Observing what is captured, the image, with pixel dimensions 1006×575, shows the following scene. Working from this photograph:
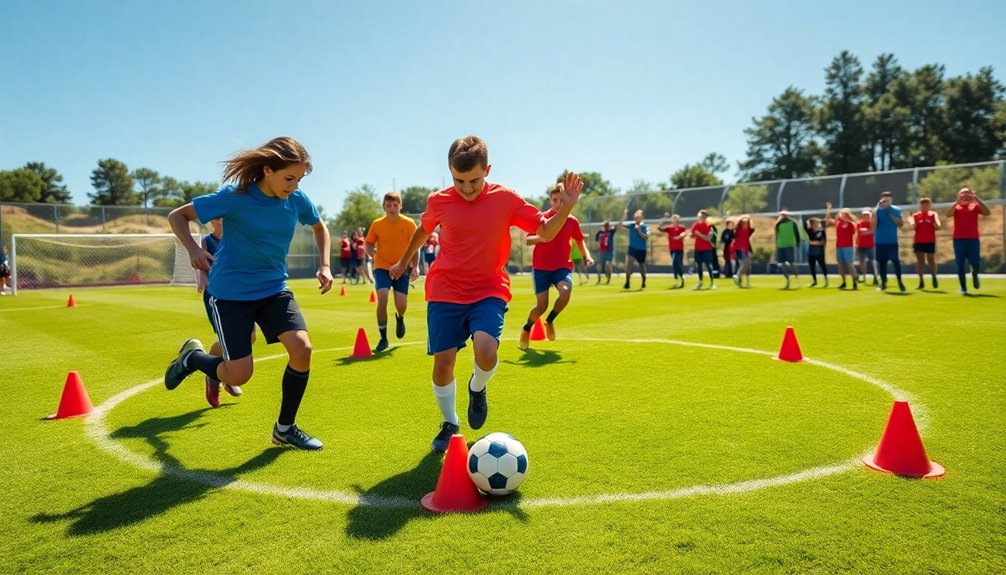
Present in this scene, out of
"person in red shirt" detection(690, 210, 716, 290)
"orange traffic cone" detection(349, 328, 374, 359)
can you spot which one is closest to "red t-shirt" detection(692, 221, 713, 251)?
"person in red shirt" detection(690, 210, 716, 290)

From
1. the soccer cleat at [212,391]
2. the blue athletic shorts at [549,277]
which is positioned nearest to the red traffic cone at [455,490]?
the soccer cleat at [212,391]

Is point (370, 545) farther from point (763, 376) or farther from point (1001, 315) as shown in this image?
point (1001, 315)

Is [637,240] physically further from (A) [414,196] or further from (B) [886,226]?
(A) [414,196]

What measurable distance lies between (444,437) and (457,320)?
0.83 m

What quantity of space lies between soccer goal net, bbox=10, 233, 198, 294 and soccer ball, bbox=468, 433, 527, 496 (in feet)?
112

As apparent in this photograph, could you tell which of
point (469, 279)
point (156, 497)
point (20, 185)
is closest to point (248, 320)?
point (156, 497)

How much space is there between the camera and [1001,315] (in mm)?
11242

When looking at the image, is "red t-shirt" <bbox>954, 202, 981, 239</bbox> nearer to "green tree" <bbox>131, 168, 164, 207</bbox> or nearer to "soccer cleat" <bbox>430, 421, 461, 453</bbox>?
"soccer cleat" <bbox>430, 421, 461, 453</bbox>

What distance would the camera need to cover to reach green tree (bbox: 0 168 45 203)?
257ft

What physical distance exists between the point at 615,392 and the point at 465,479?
290 cm

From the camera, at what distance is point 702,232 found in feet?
72.2

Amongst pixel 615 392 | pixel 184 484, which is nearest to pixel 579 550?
pixel 184 484

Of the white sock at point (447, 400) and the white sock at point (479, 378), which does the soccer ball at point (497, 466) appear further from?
the white sock at point (447, 400)

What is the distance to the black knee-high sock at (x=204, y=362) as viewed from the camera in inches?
204
